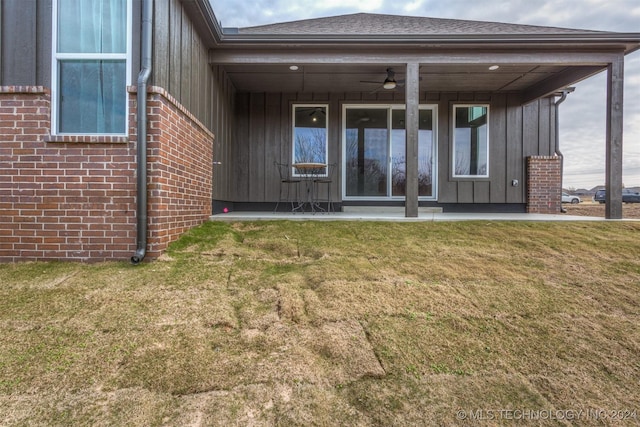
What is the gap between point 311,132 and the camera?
6.50 m

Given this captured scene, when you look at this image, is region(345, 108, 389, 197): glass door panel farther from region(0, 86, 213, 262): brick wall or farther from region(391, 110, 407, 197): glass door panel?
region(0, 86, 213, 262): brick wall

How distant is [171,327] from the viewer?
182cm

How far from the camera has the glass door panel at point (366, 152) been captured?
6.55 m

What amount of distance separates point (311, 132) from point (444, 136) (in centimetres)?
279

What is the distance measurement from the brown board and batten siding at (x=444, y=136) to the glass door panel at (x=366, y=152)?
9.1 inches

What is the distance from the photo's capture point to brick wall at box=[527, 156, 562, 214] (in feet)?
21.2

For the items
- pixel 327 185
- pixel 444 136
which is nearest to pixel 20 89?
pixel 327 185

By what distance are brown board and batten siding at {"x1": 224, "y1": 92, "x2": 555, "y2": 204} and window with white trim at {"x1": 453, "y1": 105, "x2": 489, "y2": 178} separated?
5.0 inches

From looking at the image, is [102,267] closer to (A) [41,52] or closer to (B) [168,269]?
(B) [168,269]

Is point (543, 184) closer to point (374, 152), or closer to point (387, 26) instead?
point (374, 152)

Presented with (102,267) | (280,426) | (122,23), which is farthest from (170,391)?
(122,23)

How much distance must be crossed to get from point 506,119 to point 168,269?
6947 millimetres

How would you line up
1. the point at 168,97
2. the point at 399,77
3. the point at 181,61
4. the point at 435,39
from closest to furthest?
1. the point at 168,97
2. the point at 181,61
3. the point at 435,39
4. the point at 399,77

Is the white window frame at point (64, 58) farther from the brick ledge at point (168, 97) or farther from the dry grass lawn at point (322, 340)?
the dry grass lawn at point (322, 340)
